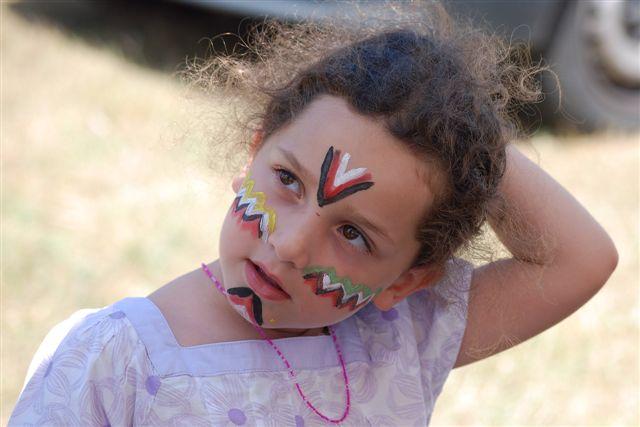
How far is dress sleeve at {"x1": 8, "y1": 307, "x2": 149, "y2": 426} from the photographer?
1.51 metres

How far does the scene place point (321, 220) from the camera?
62.1 inches

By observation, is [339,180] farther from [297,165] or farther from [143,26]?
[143,26]

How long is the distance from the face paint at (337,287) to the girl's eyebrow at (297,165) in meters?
0.17

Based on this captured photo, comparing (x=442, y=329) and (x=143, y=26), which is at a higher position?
(x=143, y=26)

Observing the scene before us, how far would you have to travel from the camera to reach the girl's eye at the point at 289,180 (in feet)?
5.32

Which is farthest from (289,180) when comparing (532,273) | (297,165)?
(532,273)

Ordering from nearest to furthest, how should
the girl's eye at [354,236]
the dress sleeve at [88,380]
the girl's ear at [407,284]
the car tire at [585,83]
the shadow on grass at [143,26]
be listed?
1. the dress sleeve at [88,380]
2. the girl's eye at [354,236]
3. the girl's ear at [407,284]
4. the car tire at [585,83]
5. the shadow on grass at [143,26]

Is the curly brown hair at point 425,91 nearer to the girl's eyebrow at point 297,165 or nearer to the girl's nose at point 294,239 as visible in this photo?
the girl's eyebrow at point 297,165

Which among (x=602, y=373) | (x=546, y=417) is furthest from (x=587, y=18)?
(x=546, y=417)

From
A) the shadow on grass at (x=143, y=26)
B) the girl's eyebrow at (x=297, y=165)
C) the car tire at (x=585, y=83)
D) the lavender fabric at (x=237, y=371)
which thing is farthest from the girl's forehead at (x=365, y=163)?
the shadow on grass at (x=143, y=26)

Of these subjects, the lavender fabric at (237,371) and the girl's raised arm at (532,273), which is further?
the girl's raised arm at (532,273)

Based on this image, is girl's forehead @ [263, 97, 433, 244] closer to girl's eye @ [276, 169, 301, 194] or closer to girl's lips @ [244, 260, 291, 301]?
girl's eye @ [276, 169, 301, 194]

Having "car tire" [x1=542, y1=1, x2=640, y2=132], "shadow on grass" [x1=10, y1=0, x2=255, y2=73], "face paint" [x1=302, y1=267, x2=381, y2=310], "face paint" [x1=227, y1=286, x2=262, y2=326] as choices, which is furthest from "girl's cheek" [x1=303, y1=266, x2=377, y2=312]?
"shadow on grass" [x1=10, y1=0, x2=255, y2=73]

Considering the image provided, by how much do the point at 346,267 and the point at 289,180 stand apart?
20 cm
